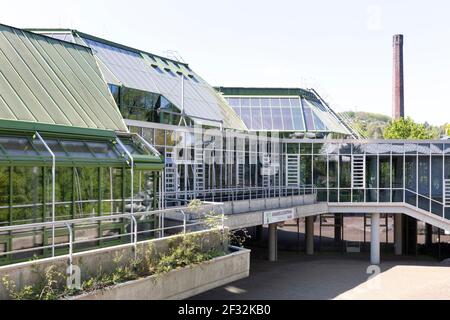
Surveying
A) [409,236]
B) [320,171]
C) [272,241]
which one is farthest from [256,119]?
[409,236]

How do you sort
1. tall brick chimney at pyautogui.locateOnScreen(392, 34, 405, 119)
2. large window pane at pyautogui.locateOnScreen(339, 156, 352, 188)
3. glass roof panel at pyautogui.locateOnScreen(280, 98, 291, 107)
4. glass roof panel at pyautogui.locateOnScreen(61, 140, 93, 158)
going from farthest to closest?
tall brick chimney at pyautogui.locateOnScreen(392, 34, 405, 119), glass roof panel at pyautogui.locateOnScreen(280, 98, 291, 107), large window pane at pyautogui.locateOnScreen(339, 156, 352, 188), glass roof panel at pyautogui.locateOnScreen(61, 140, 93, 158)

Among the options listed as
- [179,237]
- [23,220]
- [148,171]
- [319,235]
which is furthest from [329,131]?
[23,220]

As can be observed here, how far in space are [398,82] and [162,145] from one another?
49.0 m

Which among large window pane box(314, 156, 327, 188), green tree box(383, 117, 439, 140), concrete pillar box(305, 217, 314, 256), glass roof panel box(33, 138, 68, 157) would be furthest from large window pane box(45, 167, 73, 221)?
green tree box(383, 117, 439, 140)

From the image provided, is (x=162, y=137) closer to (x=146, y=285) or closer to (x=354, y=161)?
(x=146, y=285)

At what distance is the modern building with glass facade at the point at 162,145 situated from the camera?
14023 mm

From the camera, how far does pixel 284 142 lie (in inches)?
1345

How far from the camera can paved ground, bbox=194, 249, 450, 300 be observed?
22.2 meters

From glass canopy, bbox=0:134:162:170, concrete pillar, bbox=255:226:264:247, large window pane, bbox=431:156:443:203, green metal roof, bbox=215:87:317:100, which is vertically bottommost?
concrete pillar, bbox=255:226:264:247

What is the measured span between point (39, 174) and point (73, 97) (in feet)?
14.2

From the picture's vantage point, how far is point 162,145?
23.1 metres

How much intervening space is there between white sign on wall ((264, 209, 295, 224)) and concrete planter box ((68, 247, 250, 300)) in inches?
302

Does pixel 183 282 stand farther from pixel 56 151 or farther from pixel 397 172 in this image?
pixel 397 172

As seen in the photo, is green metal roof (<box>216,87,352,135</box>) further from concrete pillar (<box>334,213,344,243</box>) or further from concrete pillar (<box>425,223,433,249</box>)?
concrete pillar (<box>425,223,433,249</box>)
